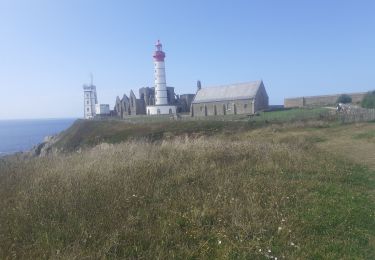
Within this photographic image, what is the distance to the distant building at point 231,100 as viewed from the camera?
2300 inches

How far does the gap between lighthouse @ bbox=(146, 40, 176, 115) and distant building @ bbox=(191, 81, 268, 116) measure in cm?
959

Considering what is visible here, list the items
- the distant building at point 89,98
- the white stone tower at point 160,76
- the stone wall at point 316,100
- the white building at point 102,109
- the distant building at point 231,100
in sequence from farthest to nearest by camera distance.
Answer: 1. the distant building at point 89,98
2. the white building at point 102,109
3. the white stone tower at point 160,76
4. the stone wall at point 316,100
5. the distant building at point 231,100

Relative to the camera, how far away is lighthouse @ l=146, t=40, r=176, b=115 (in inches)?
2849

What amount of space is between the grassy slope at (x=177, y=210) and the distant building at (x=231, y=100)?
50.6 m

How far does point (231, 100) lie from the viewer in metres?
61.0

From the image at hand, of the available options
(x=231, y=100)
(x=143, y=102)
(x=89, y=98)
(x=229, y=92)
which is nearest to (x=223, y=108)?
(x=231, y=100)

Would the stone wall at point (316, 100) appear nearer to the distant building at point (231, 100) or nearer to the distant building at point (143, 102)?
the distant building at point (231, 100)

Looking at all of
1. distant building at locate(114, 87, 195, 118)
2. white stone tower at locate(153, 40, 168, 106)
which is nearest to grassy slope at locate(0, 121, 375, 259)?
white stone tower at locate(153, 40, 168, 106)

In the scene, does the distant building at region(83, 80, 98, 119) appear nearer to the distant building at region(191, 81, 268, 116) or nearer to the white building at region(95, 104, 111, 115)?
the white building at region(95, 104, 111, 115)

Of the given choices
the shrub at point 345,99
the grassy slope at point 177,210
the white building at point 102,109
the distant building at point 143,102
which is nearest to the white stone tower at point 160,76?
the distant building at point 143,102

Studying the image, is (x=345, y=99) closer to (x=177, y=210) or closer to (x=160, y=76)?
(x=160, y=76)

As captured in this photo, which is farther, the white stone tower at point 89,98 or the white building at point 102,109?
the white stone tower at point 89,98

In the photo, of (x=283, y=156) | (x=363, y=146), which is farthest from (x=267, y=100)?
(x=283, y=156)

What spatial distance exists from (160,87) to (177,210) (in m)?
69.1
